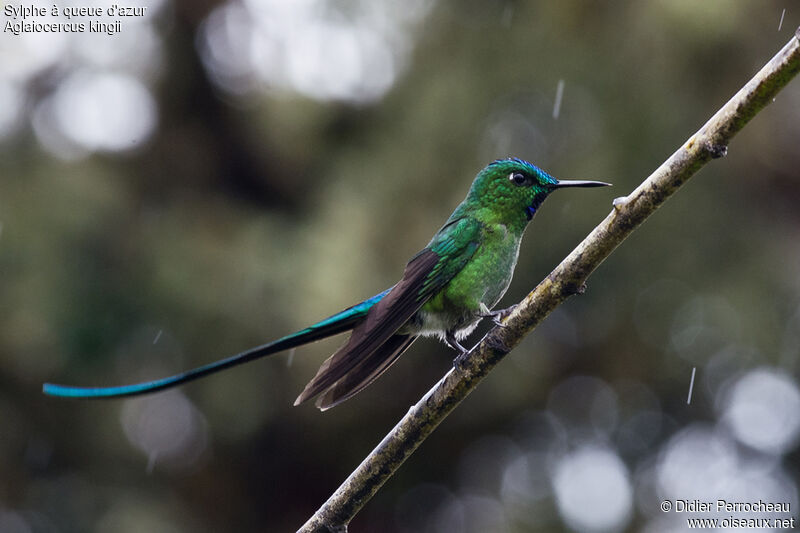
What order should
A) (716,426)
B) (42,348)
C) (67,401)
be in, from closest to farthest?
(42,348) → (67,401) → (716,426)

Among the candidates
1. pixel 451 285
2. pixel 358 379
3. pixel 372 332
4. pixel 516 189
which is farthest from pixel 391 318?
pixel 516 189

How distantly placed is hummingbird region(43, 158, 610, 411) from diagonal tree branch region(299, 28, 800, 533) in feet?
1.70

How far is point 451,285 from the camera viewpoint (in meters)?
3.29

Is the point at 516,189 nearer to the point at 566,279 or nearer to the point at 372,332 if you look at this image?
the point at 372,332

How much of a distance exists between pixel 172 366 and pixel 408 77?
9.89 ft

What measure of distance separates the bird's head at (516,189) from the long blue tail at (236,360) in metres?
0.66

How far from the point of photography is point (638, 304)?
7258 millimetres

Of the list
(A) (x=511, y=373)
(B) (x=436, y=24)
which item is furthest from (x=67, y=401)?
(B) (x=436, y=24)

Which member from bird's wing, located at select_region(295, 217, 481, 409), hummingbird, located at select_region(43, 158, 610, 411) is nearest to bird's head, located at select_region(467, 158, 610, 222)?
hummingbird, located at select_region(43, 158, 610, 411)

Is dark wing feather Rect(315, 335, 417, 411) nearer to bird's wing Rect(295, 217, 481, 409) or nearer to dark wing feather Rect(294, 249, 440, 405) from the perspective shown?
bird's wing Rect(295, 217, 481, 409)

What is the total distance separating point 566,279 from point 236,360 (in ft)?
3.29

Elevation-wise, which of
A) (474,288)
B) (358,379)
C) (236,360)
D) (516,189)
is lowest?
(358,379)

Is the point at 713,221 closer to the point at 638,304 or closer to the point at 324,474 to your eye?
the point at 638,304

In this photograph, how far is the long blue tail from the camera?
224 centimetres
